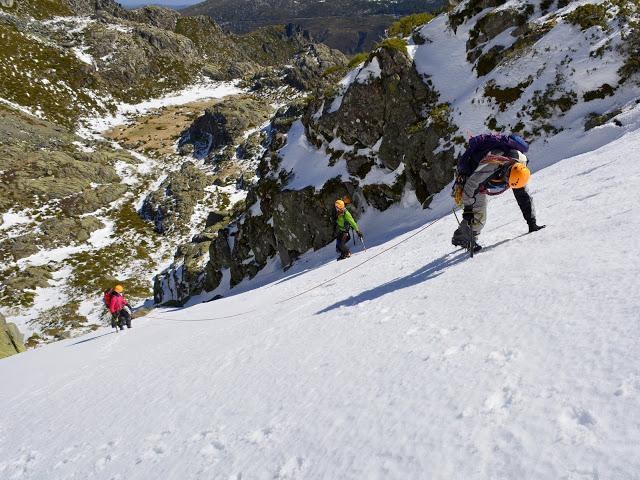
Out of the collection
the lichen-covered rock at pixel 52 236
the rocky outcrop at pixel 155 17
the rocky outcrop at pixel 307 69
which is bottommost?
the lichen-covered rock at pixel 52 236

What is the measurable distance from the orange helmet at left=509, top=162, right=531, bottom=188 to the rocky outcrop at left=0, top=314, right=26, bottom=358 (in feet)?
102

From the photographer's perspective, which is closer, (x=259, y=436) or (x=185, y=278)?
(x=259, y=436)

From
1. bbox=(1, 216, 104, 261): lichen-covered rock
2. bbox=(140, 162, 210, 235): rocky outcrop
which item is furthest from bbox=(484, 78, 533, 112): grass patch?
bbox=(1, 216, 104, 261): lichen-covered rock

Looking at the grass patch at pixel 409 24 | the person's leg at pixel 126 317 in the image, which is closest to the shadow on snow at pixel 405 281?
the person's leg at pixel 126 317

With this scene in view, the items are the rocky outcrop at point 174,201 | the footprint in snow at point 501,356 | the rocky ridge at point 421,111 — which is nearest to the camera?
the footprint in snow at point 501,356

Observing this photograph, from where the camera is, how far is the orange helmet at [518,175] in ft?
25.3

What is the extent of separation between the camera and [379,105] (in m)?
25.8

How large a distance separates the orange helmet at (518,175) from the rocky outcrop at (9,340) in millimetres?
30962

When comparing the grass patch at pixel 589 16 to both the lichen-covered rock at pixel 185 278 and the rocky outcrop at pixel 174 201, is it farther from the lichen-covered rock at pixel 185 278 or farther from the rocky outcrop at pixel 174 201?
the rocky outcrop at pixel 174 201

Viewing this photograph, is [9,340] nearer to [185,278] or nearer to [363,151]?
[185,278]

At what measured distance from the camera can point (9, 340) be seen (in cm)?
2856

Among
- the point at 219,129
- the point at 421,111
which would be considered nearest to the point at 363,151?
the point at 421,111

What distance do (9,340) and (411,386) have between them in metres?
33.8

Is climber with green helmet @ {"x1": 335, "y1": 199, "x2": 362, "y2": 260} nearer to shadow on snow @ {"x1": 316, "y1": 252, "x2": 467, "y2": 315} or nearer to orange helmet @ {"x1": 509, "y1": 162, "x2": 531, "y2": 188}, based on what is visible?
shadow on snow @ {"x1": 316, "y1": 252, "x2": 467, "y2": 315}
